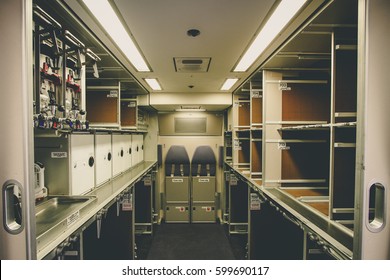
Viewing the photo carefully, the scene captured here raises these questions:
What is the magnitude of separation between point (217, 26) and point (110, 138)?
168 cm

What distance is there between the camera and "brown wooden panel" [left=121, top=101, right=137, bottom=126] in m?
3.79

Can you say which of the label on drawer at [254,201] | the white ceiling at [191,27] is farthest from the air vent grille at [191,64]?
the label on drawer at [254,201]

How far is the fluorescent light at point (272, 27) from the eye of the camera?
136 centimetres

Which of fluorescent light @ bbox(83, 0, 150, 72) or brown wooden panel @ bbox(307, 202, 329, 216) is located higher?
fluorescent light @ bbox(83, 0, 150, 72)

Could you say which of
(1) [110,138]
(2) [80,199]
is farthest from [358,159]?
(1) [110,138]

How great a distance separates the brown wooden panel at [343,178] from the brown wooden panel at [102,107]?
7.75ft

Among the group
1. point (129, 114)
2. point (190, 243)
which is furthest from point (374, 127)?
point (190, 243)

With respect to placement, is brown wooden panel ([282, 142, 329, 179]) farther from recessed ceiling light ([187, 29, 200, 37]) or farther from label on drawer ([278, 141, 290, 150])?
recessed ceiling light ([187, 29, 200, 37])

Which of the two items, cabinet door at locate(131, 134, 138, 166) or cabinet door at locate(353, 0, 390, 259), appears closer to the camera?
cabinet door at locate(353, 0, 390, 259)

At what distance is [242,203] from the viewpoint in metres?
4.23

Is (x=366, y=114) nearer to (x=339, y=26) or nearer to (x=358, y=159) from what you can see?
(x=358, y=159)

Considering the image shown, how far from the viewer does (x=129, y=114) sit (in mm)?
3814

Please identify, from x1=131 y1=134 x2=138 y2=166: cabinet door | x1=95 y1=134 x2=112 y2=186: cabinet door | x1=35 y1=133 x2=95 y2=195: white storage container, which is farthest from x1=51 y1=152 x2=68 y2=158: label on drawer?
x1=131 y1=134 x2=138 y2=166: cabinet door

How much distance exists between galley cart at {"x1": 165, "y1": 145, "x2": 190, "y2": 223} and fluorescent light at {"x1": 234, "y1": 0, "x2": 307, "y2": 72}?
294 centimetres
